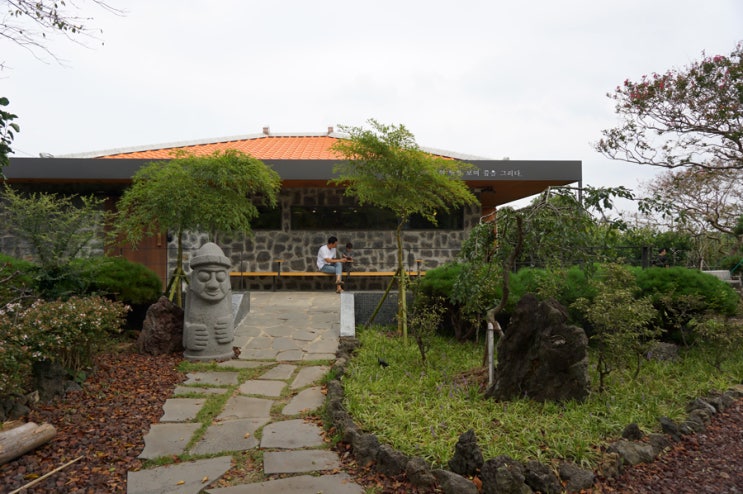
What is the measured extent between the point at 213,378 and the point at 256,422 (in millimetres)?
1379

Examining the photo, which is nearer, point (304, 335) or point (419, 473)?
point (419, 473)

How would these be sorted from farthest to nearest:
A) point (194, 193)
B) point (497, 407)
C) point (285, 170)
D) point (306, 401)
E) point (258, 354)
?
point (285, 170), point (194, 193), point (258, 354), point (306, 401), point (497, 407)

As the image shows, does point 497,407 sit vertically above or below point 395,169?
below

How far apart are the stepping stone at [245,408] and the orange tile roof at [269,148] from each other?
22.4 feet

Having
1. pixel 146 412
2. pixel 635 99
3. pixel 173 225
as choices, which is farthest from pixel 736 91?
pixel 146 412

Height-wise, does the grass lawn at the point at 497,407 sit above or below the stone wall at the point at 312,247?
below

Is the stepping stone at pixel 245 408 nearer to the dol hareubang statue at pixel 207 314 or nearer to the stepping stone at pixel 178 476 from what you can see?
the stepping stone at pixel 178 476

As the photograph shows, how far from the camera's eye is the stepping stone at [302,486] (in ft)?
9.71

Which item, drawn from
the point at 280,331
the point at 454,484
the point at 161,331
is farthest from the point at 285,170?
the point at 454,484

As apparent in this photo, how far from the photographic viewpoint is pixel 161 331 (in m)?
6.05

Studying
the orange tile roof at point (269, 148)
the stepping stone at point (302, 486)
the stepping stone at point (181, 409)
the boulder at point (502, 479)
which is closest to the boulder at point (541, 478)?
the boulder at point (502, 479)

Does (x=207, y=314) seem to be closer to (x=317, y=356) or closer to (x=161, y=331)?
(x=161, y=331)

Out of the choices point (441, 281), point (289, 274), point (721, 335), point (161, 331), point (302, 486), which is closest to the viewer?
point (302, 486)

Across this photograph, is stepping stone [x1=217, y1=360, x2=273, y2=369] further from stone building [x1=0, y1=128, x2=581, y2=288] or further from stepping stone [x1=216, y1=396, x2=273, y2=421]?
stone building [x1=0, y1=128, x2=581, y2=288]
